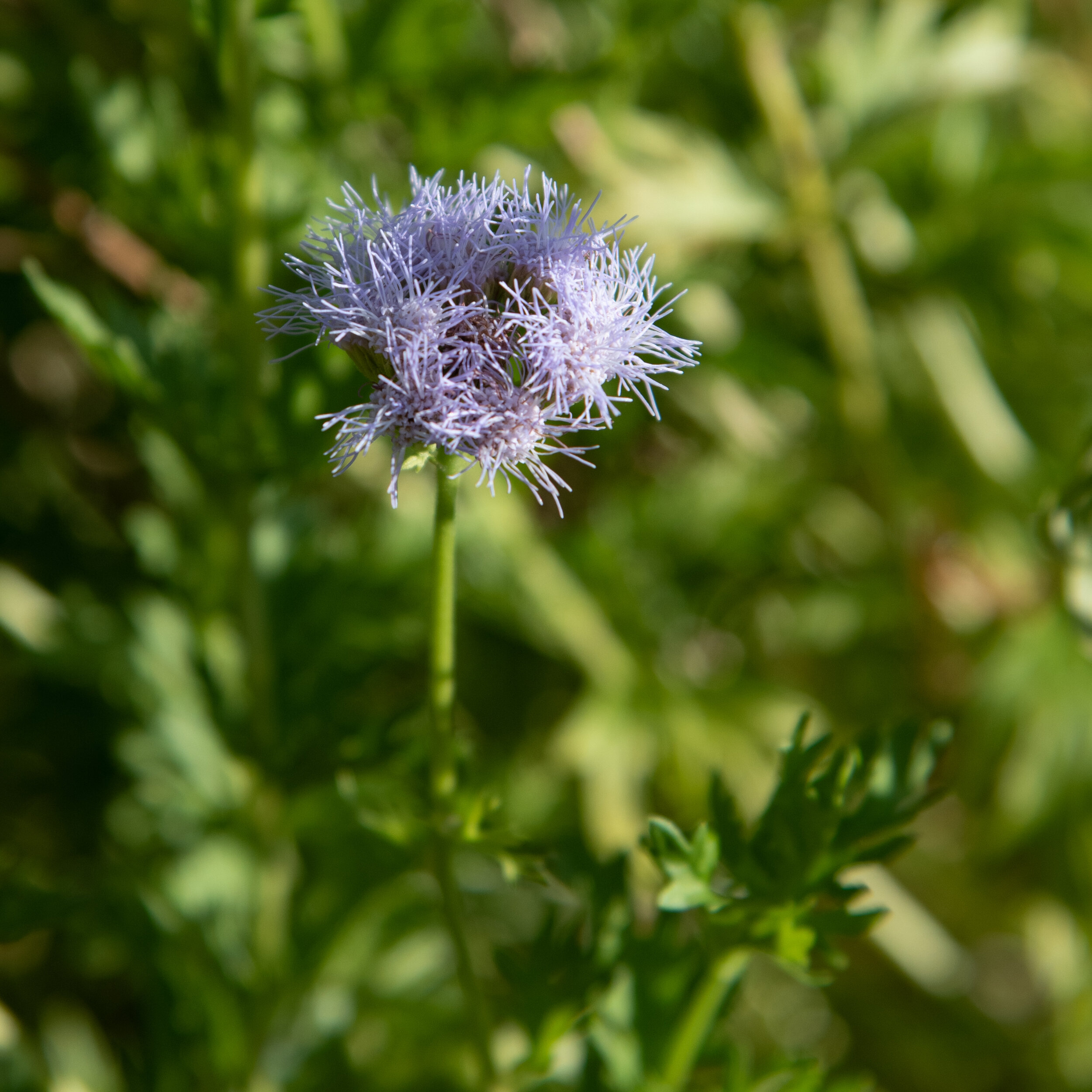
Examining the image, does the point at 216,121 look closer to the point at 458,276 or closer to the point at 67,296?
the point at 67,296

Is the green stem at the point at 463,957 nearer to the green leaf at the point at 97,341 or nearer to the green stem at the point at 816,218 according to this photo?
the green leaf at the point at 97,341

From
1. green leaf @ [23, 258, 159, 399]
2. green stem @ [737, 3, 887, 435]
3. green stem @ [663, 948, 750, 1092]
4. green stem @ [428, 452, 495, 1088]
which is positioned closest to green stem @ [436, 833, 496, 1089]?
green stem @ [428, 452, 495, 1088]

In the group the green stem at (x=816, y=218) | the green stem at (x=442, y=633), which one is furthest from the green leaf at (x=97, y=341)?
the green stem at (x=816, y=218)

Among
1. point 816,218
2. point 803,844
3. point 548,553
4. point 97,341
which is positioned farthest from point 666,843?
point 816,218

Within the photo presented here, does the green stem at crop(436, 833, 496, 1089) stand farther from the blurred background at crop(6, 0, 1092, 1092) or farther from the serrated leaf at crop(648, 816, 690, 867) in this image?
the serrated leaf at crop(648, 816, 690, 867)

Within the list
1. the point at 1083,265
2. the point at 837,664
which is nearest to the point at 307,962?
the point at 837,664
